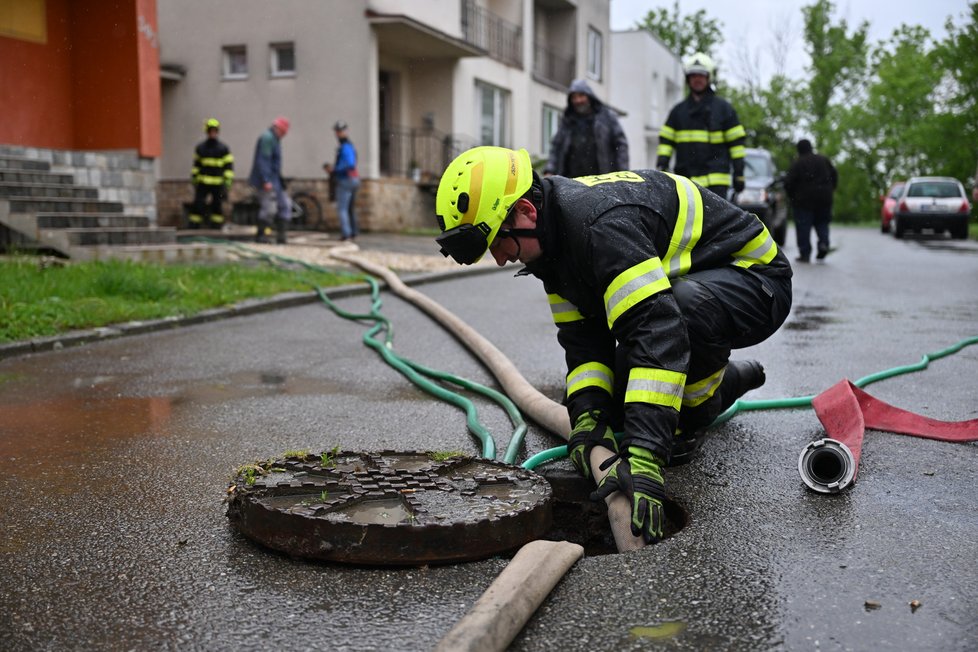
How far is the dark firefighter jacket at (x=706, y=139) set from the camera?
905cm

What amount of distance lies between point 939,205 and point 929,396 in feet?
83.8

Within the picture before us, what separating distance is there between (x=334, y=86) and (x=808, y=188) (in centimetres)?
1007

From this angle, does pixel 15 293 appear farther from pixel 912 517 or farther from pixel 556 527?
pixel 912 517

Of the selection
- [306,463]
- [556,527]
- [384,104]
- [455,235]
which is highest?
[384,104]

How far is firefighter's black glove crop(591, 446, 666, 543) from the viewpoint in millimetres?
2818

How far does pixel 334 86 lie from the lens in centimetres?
2006

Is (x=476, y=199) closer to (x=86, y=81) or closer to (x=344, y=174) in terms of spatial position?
(x=86, y=81)

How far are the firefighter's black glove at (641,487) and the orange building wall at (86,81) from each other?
1140 cm

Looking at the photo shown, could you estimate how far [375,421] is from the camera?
445 centimetres

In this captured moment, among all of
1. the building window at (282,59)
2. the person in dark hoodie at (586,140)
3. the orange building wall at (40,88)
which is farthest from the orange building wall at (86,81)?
the building window at (282,59)

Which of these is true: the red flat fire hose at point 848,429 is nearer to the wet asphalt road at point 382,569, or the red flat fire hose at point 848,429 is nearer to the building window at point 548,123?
the wet asphalt road at point 382,569

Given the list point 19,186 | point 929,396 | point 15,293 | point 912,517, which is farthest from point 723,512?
point 19,186

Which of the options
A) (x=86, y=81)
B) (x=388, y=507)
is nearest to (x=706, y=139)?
(x=388, y=507)

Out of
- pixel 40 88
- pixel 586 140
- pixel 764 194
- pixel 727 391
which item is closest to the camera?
pixel 727 391
